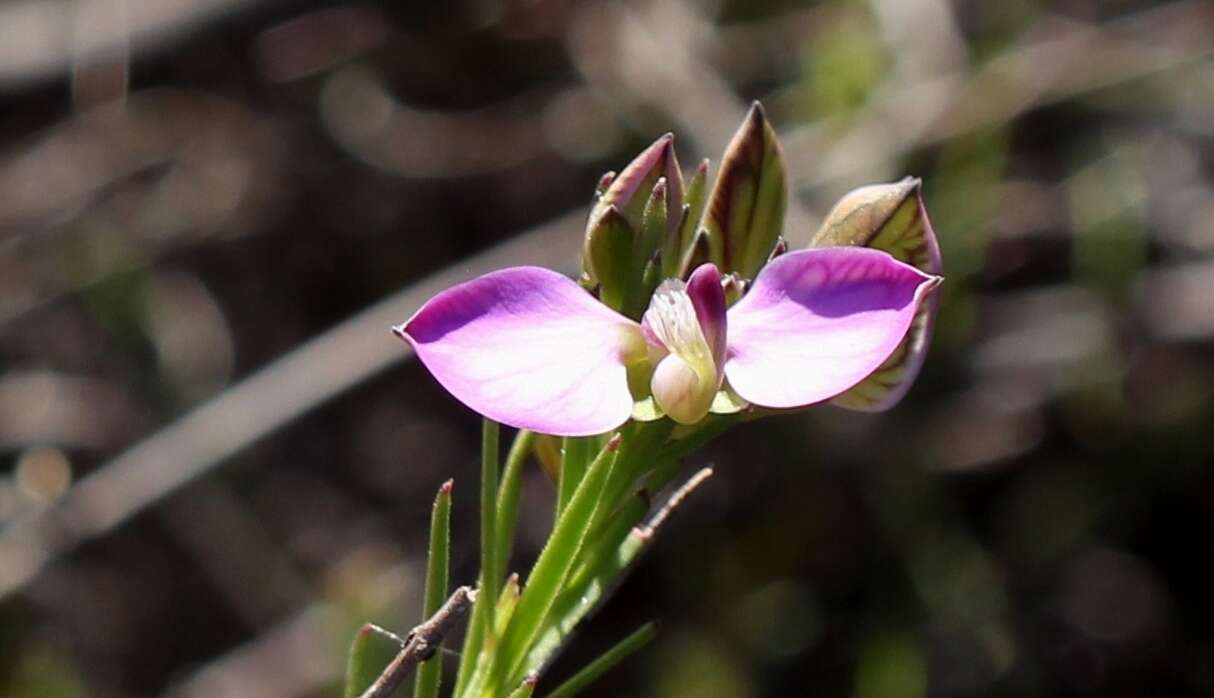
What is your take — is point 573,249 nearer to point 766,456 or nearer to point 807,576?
point 766,456

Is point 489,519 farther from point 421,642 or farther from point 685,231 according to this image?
point 685,231

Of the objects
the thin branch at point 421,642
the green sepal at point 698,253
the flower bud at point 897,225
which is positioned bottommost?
the thin branch at point 421,642

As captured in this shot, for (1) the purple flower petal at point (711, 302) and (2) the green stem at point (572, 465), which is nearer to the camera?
(1) the purple flower petal at point (711, 302)

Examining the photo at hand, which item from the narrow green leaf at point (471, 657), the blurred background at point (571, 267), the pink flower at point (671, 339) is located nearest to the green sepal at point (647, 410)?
the pink flower at point (671, 339)

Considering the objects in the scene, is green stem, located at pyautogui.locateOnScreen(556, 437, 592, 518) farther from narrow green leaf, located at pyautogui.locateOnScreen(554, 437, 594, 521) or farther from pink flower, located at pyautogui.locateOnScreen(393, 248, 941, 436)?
pink flower, located at pyautogui.locateOnScreen(393, 248, 941, 436)

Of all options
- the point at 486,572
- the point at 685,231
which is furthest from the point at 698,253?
the point at 486,572

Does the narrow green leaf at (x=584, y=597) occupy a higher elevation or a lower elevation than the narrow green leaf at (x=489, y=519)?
lower

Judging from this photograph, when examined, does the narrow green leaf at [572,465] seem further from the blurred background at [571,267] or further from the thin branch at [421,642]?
the blurred background at [571,267]
